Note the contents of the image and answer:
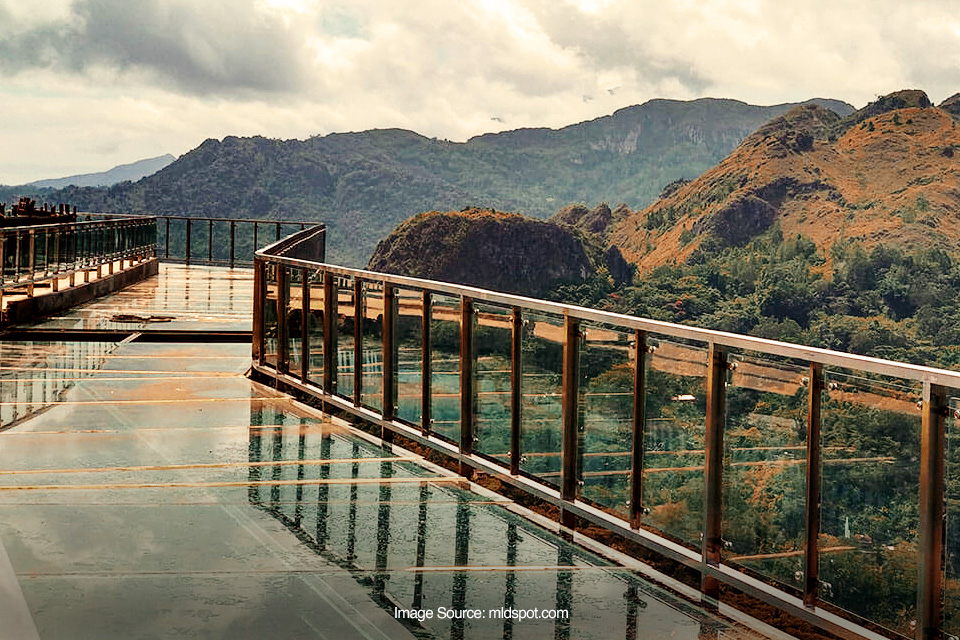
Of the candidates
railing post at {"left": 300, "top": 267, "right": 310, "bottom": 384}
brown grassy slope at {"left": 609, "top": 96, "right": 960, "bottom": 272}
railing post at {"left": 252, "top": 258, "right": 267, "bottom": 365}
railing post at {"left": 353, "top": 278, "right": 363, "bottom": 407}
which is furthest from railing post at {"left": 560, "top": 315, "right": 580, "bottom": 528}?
brown grassy slope at {"left": 609, "top": 96, "right": 960, "bottom": 272}

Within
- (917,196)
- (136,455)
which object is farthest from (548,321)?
(917,196)

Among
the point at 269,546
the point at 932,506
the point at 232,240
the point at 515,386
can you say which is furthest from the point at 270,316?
the point at 232,240

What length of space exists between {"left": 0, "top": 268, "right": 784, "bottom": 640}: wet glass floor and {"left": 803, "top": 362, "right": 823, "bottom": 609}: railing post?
0.26 metres

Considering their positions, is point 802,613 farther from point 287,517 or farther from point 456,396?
point 456,396

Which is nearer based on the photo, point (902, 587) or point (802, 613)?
point (902, 587)

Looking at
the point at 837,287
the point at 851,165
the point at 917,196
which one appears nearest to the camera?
the point at 837,287

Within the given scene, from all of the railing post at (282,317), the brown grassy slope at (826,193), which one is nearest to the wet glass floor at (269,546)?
the railing post at (282,317)

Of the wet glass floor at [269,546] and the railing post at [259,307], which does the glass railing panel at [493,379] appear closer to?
the wet glass floor at [269,546]

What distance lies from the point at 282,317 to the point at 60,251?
304 inches

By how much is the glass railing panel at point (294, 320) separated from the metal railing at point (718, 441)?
89.5 inches

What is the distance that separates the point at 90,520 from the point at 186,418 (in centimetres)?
288

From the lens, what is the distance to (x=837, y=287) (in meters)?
129

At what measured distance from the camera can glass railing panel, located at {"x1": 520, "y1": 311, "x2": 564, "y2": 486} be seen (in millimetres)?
5578

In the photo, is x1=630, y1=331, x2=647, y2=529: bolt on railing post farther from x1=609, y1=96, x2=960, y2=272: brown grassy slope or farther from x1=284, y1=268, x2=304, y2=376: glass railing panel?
x1=609, y1=96, x2=960, y2=272: brown grassy slope
